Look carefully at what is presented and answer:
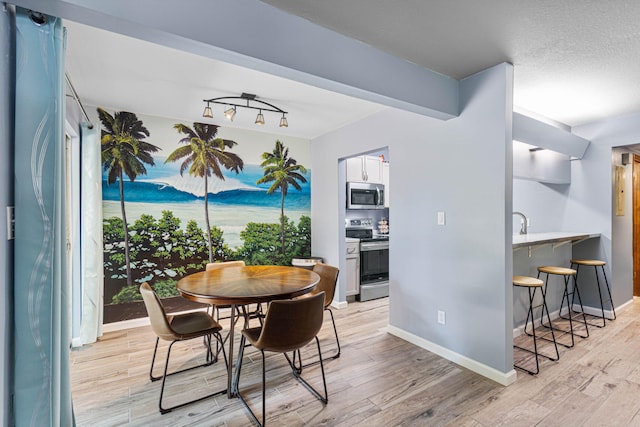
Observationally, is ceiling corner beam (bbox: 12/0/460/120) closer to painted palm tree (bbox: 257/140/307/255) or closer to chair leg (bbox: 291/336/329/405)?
chair leg (bbox: 291/336/329/405)

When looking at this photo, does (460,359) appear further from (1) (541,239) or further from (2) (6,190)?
(2) (6,190)

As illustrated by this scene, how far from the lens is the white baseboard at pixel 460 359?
2.29 m

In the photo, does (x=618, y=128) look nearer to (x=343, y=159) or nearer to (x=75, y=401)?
(x=343, y=159)

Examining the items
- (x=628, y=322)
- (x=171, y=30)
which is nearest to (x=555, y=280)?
(x=628, y=322)

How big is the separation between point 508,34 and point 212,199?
3.38 metres

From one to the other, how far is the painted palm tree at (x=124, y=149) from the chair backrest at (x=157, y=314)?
1.83m

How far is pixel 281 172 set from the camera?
4508 millimetres

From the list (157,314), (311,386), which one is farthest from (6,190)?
(311,386)

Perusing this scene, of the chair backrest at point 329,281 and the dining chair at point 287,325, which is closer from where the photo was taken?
the dining chair at point 287,325

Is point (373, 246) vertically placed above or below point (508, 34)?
below

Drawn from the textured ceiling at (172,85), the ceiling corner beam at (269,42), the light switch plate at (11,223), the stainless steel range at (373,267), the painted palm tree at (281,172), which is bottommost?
the stainless steel range at (373,267)

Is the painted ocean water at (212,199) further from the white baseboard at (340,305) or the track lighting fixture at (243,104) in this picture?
the white baseboard at (340,305)

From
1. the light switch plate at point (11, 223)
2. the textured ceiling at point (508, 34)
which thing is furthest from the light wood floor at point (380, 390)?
the textured ceiling at point (508, 34)

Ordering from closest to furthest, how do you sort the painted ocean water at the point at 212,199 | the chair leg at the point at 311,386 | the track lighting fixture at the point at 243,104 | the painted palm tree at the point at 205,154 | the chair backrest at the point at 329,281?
1. the chair leg at the point at 311,386
2. the chair backrest at the point at 329,281
3. the track lighting fixture at the point at 243,104
4. the painted ocean water at the point at 212,199
5. the painted palm tree at the point at 205,154
